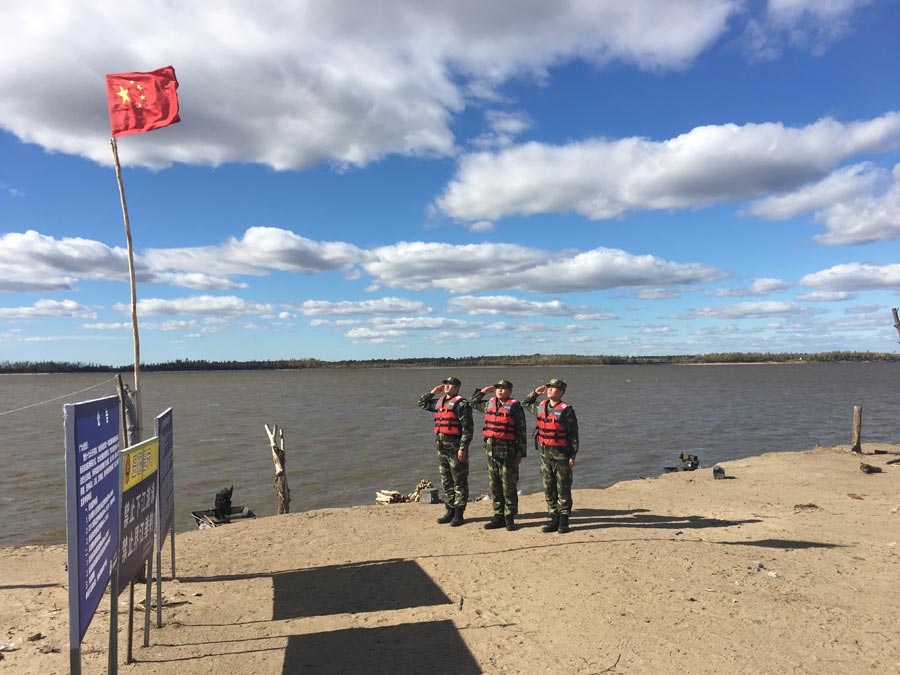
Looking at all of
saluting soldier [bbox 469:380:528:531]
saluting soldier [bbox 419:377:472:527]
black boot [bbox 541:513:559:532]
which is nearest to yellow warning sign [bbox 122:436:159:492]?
saluting soldier [bbox 419:377:472:527]

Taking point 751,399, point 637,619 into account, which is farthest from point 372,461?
point 751,399

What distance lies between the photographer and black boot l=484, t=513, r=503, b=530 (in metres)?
9.91

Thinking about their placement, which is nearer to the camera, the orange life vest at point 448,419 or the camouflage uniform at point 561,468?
the camouflage uniform at point 561,468

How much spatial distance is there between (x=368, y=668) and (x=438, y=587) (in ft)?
6.48

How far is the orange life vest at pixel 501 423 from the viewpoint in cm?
955

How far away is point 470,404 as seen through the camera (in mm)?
10312

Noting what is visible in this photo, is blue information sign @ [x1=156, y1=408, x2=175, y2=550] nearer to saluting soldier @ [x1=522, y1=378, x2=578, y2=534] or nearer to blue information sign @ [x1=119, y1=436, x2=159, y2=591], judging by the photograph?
blue information sign @ [x1=119, y1=436, x2=159, y2=591]

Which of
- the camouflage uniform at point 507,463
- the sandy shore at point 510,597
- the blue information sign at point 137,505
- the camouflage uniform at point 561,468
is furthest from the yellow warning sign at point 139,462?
the camouflage uniform at point 561,468

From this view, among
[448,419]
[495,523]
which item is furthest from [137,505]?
[495,523]

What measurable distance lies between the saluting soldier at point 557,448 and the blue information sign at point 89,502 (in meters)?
6.38

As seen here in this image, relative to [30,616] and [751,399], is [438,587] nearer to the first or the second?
[30,616]

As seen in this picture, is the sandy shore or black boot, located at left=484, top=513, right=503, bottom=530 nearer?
the sandy shore

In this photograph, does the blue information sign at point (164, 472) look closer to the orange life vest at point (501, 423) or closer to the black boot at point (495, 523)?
the orange life vest at point (501, 423)

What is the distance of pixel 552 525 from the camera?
9.57 meters
